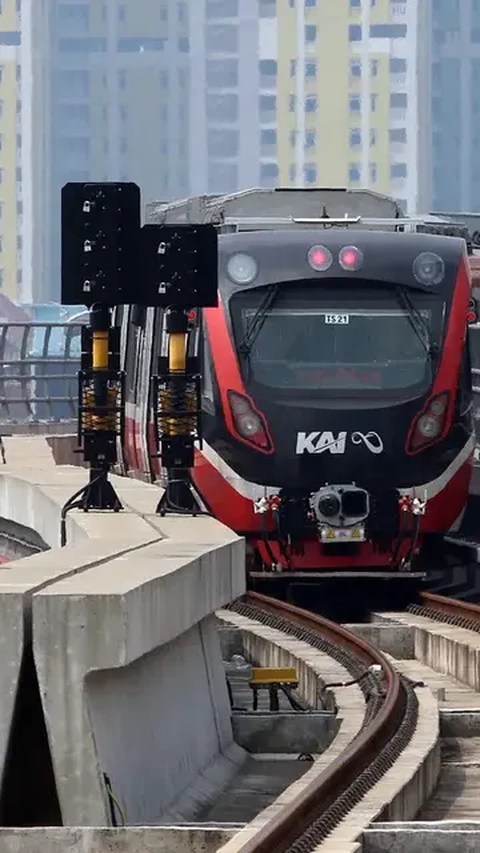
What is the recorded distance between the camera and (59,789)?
10.7 metres

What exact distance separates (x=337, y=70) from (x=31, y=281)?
2633 centimetres

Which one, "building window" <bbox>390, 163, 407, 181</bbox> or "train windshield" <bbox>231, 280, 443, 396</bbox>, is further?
"building window" <bbox>390, 163, 407, 181</bbox>

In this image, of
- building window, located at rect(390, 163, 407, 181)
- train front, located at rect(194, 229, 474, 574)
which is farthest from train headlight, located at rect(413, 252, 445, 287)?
building window, located at rect(390, 163, 407, 181)

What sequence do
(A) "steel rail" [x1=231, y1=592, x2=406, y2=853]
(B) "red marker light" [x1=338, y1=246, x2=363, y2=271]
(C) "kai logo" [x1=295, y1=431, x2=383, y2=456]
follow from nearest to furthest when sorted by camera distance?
(A) "steel rail" [x1=231, y1=592, x2=406, y2=853], (C) "kai logo" [x1=295, y1=431, x2=383, y2=456], (B) "red marker light" [x1=338, y1=246, x2=363, y2=271]

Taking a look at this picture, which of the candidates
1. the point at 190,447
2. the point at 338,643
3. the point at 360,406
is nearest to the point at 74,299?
the point at 190,447

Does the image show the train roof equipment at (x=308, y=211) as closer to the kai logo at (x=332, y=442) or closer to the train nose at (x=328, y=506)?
the kai logo at (x=332, y=442)

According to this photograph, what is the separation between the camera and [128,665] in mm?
11352

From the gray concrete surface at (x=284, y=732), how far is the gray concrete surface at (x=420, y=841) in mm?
3820

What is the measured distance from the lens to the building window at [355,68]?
198 metres

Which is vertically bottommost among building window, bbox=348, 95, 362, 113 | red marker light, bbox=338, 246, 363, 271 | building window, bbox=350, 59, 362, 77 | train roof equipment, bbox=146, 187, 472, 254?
red marker light, bbox=338, 246, 363, 271

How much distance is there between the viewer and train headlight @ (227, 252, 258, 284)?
856 inches

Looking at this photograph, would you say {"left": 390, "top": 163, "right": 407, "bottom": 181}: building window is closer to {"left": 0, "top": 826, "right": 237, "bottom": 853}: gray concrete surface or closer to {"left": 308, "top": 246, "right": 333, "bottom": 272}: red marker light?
{"left": 308, "top": 246, "right": 333, "bottom": 272}: red marker light

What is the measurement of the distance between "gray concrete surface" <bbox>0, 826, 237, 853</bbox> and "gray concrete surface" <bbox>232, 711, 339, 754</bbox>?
12.6ft

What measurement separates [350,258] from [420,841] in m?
12.2
